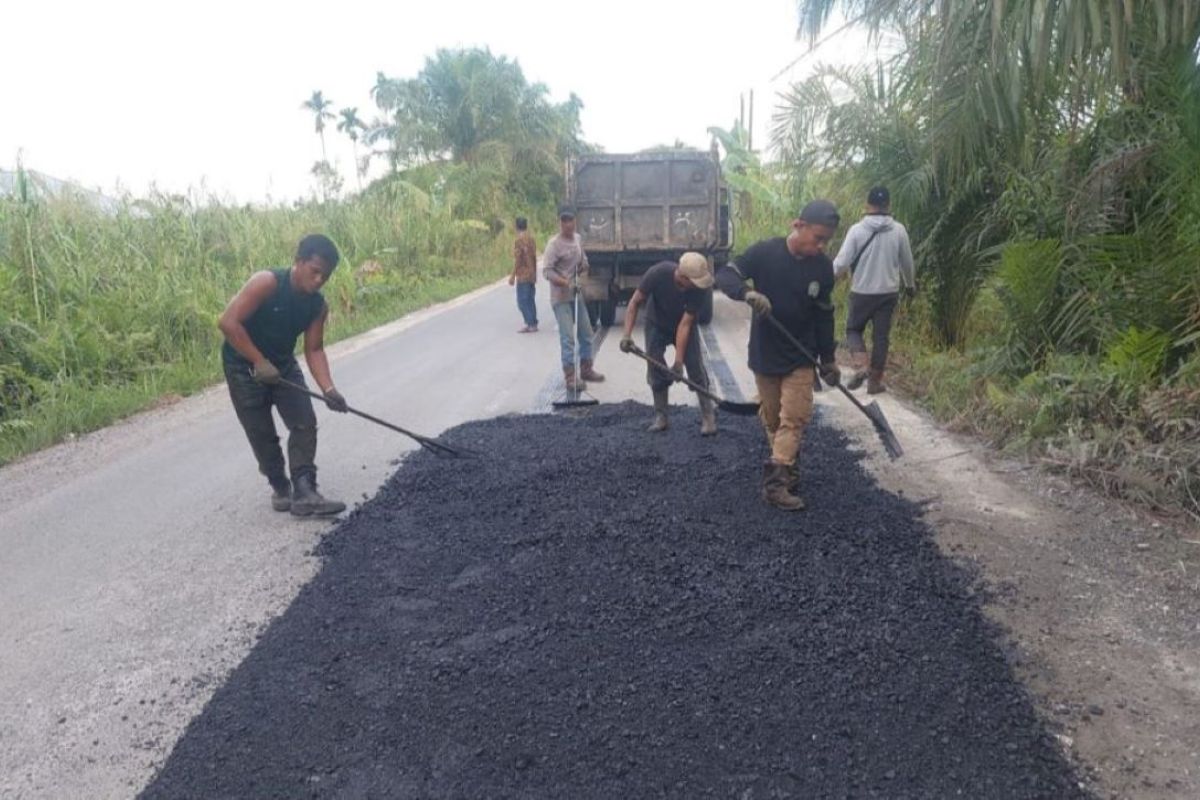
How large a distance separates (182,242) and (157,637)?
1083cm

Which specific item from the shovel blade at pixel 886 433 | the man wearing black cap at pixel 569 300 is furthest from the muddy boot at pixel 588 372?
the shovel blade at pixel 886 433

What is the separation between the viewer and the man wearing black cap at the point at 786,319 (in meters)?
4.86

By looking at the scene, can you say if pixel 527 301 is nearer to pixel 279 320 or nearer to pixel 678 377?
pixel 678 377

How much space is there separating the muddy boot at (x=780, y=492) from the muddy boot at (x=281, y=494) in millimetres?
2738

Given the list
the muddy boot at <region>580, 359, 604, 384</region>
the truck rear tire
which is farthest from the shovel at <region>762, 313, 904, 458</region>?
the muddy boot at <region>580, 359, 604, 384</region>

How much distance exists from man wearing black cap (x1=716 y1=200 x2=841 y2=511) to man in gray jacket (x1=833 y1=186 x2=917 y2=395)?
8.04 feet

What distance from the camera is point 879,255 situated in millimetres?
7445

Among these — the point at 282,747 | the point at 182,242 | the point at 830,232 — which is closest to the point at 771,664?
the point at 282,747

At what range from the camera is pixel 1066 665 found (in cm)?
335

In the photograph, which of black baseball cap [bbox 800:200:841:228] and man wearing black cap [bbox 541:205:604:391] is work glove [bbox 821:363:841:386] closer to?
black baseball cap [bbox 800:200:841:228]

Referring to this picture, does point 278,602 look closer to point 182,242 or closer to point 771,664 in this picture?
point 771,664

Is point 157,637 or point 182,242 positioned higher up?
point 182,242

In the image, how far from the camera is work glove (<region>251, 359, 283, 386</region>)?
4.96 meters

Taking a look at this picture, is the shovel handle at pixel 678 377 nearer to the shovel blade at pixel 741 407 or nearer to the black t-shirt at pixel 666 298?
the shovel blade at pixel 741 407
